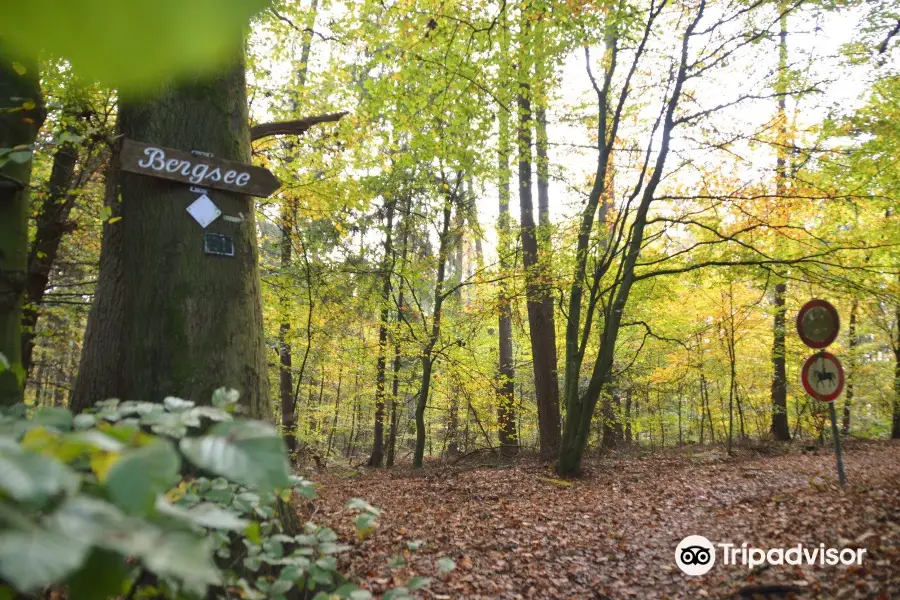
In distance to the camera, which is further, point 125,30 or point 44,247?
point 44,247

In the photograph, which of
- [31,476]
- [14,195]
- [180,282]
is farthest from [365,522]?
[14,195]

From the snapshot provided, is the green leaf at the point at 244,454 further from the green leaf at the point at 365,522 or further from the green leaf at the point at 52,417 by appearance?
the green leaf at the point at 365,522

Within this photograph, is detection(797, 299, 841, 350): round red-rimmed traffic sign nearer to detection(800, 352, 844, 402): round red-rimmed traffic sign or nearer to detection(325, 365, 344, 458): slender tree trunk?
detection(800, 352, 844, 402): round red-rimmed traffic sign

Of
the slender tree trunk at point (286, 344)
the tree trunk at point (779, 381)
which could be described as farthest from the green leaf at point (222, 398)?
the tree trunk at point (779, 381)

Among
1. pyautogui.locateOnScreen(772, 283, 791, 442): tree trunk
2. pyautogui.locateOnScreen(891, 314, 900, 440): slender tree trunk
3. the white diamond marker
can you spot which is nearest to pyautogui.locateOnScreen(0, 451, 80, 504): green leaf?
the white diamond marker

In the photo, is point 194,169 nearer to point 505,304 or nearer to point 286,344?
point 505,304

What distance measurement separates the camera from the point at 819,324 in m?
5.69

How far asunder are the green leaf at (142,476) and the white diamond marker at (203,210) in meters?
2.52

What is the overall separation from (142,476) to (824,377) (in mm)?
6995

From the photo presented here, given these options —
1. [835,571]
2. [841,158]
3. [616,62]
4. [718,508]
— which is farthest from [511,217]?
[835,571]

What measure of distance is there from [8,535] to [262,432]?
0.29m

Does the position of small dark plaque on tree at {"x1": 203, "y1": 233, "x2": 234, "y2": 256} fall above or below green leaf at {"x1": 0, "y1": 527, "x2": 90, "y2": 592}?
above

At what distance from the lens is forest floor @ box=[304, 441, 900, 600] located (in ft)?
11.0

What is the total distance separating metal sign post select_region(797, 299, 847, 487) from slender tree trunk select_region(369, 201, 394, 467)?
246 inches
